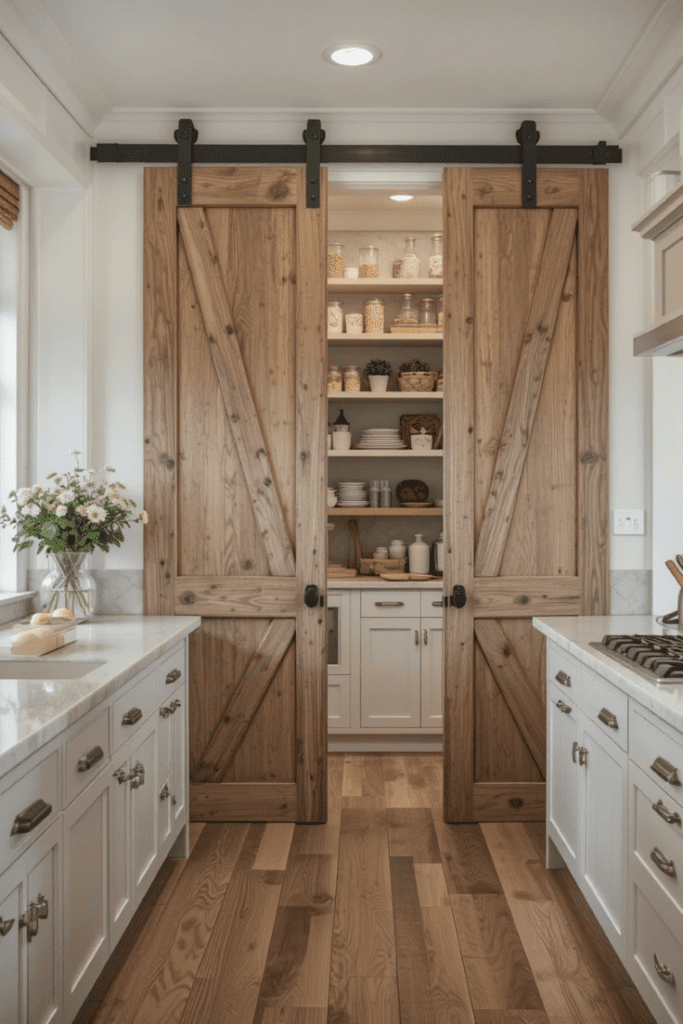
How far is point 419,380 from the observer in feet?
15.8

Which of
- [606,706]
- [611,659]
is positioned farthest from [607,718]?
[611,659]

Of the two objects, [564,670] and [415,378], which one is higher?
[415,378]

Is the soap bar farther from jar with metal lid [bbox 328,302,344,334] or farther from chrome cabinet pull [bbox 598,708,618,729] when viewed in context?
jar with metal lid [bbox 328,302,344,334]

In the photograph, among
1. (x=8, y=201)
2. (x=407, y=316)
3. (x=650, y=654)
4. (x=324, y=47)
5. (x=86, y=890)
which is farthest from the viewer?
(x=407, y=316)

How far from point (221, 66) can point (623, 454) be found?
7.01ft

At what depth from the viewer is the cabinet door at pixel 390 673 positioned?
14.8ft

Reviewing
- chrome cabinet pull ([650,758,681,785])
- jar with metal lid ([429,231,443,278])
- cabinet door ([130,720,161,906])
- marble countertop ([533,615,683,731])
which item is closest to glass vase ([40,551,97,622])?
cabinet door ([130,720,161,906])

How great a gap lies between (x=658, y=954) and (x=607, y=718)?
0.59m

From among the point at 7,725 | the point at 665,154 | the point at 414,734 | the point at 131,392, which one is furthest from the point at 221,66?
the point at 414,734

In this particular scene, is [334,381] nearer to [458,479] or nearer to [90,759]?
[458,479]

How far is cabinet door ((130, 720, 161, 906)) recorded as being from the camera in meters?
2.46

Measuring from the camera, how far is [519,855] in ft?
10.4

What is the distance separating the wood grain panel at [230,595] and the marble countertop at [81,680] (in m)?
0.08

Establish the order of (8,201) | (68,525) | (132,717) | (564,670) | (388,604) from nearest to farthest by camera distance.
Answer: (132,717) < (564,670) < (68,525) < (8,201) < (388,604)
